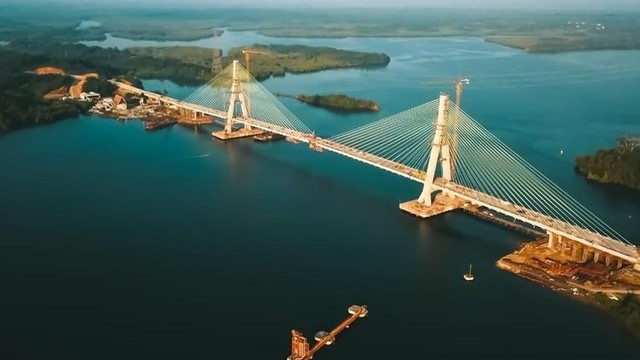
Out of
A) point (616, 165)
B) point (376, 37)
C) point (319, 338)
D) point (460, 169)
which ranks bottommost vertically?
point (319, 338)

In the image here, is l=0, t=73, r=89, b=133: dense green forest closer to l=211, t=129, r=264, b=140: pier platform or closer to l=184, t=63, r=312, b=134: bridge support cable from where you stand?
l=184, t=63, r=312, b=134: bridge support cable

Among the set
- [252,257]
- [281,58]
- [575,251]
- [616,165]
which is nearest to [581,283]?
[575,251]

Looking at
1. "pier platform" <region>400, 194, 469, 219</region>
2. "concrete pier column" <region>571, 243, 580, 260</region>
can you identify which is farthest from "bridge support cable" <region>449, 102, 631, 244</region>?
"concrete pier column" <region>571, 243, 580, 260</region>

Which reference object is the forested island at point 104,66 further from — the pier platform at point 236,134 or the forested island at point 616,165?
the forested island at point 616,165

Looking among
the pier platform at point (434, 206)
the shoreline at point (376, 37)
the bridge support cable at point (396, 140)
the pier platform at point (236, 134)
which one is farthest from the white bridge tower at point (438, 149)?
the shoreline at point (376, 37)

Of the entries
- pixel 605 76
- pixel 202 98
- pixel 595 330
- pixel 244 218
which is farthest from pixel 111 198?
pixel 605 76

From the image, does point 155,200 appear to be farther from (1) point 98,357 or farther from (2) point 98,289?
(1) point 98,357

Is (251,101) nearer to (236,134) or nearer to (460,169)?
(236,134)
